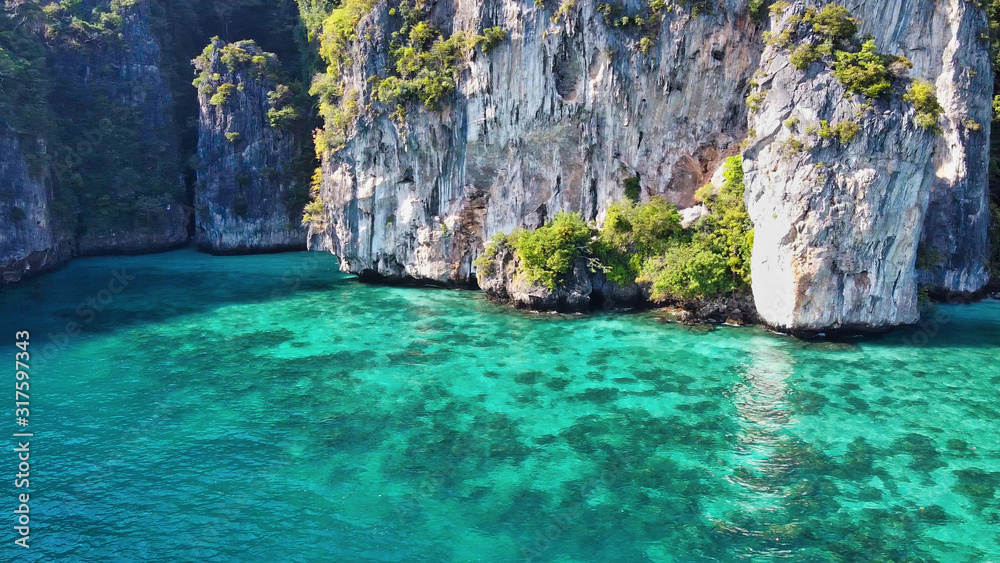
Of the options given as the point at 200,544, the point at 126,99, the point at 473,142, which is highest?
the point at 126,99

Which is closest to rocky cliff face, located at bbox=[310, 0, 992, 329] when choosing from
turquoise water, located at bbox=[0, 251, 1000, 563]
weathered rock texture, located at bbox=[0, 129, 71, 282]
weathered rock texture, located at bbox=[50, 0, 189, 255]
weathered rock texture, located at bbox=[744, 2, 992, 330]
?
weathered rock texture, located at bbox=[744, 2, 992, 330]

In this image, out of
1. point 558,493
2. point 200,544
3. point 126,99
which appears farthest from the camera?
point 126,99

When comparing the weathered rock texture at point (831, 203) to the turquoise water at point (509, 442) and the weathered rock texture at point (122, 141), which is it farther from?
the weathered rock texture at point (122, 141)

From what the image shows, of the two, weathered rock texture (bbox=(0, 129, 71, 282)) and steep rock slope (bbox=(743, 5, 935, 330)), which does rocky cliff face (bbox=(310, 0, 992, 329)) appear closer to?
steep rock slope (bbox=(743, 5, 935, 330))

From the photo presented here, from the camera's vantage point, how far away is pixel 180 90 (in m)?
45.8

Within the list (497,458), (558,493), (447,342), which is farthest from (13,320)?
(558,493)

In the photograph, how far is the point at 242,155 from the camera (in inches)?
1625

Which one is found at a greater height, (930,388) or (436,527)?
(930,388)

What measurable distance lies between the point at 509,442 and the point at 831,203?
508 inches

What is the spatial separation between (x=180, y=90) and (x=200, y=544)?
44.4 m

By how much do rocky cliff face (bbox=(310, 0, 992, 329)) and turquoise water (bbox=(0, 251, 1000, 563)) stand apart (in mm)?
2970

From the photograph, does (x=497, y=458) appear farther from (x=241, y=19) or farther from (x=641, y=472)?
(x=241, y=19)

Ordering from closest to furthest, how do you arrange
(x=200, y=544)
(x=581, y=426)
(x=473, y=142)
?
(x=200, y=544) < (x=581, y=426) < (x=473, y=142)

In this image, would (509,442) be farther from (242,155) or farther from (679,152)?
(242,155)
